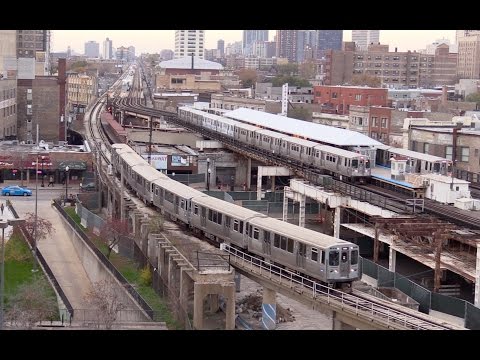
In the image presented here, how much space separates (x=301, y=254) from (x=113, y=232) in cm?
956

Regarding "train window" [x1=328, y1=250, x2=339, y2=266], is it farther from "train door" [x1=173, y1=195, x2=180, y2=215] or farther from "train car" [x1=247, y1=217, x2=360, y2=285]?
"train door" [x1=173, y1=195, x2=180, y2=215]

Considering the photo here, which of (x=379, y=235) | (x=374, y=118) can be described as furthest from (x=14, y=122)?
(x=379, y=235)

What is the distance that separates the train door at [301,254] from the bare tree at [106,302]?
11.7ft

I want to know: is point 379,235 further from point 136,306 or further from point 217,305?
point 136,306

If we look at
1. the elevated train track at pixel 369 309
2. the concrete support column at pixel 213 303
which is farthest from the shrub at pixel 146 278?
the elevated train track at pixel 369 309

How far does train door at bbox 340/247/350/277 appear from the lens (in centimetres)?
1477

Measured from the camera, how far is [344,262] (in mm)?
14789

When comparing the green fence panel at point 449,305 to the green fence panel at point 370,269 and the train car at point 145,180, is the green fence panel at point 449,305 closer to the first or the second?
the green fence panel at point 370,269

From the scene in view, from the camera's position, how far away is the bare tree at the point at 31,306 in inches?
592

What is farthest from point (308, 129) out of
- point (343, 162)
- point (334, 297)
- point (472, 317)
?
point (334, 297)

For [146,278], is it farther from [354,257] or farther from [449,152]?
[449,152]

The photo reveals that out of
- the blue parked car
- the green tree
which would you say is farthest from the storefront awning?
the green tree

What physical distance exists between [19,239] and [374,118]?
2298 centimetres

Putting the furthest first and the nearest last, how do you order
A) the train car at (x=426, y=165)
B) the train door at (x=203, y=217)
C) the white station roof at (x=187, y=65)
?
the white station roof at (x=187, y=65) → the train car at (x=426, y=165) → the train door at (x=203, y=217)
